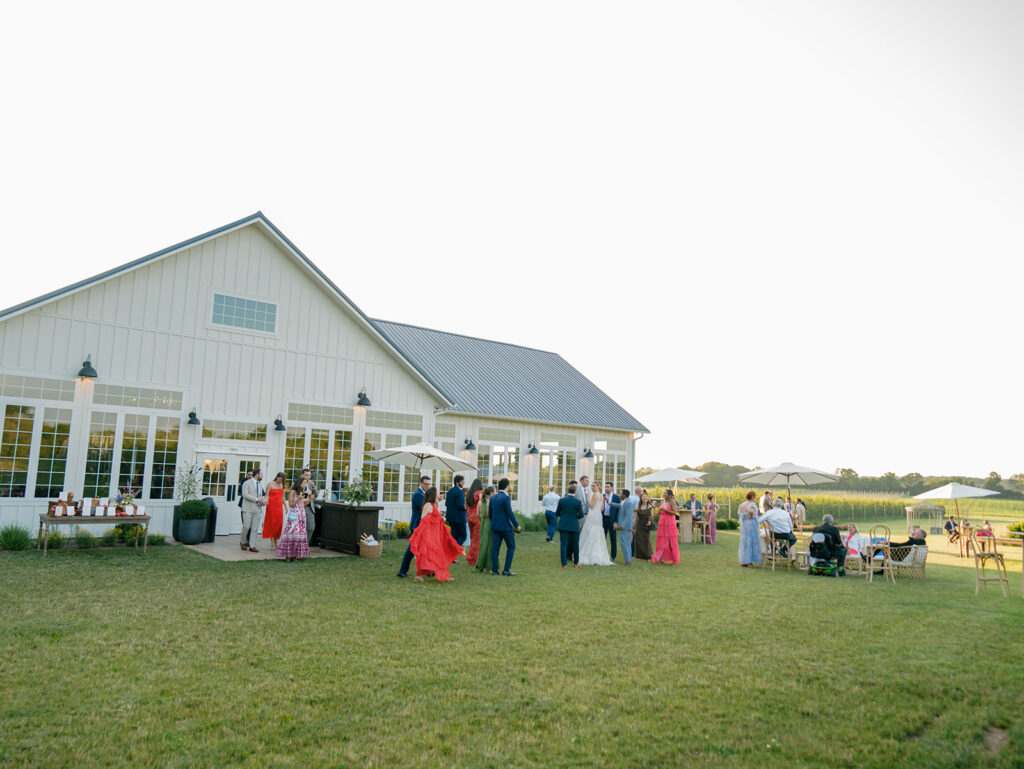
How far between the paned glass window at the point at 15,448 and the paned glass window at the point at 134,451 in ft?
5.18

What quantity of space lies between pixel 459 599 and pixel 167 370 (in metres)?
9.11

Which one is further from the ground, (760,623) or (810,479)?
(810,479)

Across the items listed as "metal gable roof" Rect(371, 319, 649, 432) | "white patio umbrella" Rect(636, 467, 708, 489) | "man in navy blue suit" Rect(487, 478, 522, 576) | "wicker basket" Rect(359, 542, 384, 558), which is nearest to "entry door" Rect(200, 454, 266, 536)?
"wicker basket" Rect(359, 542, 384, 558)

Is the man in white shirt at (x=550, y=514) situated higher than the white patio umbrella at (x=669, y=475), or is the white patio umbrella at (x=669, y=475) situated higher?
the white patio umbrella at (x=669, y=475)

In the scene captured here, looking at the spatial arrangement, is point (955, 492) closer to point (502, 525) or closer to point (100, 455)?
point (502, 525)

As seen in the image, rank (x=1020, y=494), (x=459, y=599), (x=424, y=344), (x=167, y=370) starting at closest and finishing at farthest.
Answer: (x=459, y=599) → (x=167, y=370) → (x=424, y=344) → (x=1020, y=494)

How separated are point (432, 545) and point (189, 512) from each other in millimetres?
5970

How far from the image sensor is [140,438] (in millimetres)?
13875

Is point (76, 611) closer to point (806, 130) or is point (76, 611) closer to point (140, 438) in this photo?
point (140, 438)

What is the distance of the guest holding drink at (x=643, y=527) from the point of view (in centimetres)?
1490

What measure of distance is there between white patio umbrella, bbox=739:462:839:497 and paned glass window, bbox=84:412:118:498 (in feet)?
46.9

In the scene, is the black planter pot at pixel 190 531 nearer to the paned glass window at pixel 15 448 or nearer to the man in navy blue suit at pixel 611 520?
the paned glass window at pixel 15 448

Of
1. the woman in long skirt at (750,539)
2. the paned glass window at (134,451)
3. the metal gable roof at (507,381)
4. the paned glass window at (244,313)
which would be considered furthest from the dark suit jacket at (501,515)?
the metal gable roof at (507,381)

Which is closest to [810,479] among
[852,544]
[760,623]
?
[852,544]
